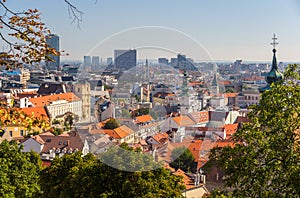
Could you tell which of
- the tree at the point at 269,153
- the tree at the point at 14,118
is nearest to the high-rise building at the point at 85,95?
the tree at the point at 269,153

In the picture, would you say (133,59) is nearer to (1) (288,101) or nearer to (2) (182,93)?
(2) (182,93)

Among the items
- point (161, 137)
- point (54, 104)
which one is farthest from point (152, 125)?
point (54, 104)

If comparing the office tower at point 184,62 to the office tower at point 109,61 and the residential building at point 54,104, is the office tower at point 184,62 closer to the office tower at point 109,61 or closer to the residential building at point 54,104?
the office tower at point 109,61

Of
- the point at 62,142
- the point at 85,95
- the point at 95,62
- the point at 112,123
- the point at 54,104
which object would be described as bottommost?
the point at 62,142

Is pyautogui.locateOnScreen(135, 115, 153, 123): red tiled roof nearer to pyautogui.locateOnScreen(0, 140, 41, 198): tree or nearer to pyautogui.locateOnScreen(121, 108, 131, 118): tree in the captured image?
pyautogui.locateOnScreen(121, 108, 131, 118): tree

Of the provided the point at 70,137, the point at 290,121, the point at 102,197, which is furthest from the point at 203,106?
the point at 70,137

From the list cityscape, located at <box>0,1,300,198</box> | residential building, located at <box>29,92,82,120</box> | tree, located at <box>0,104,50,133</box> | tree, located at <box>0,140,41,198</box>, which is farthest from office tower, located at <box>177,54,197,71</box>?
residential building, located at <box>29,92,82,120</box>

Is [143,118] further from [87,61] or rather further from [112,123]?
[87,61]
